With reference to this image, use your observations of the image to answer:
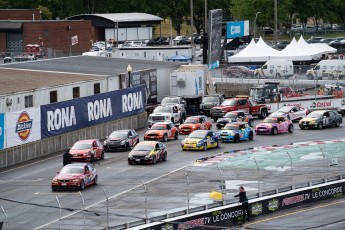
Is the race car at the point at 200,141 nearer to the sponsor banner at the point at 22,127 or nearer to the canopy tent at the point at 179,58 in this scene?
the sponsor banner at the point at 22,127

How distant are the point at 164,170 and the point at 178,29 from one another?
5239 inches

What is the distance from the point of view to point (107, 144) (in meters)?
59.9

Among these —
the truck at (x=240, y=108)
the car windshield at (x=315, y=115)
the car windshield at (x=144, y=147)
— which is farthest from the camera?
the truck at (x=240, y=108)

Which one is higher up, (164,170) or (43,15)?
(43,15)

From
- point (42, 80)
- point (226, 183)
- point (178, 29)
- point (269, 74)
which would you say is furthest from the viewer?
point (178, 29)

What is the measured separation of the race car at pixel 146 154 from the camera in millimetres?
53438

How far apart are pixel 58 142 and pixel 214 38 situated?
3435cm

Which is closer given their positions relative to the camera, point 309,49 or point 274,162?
point 274,162

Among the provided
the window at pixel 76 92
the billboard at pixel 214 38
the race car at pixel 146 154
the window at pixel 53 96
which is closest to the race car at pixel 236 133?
the race car at pixel 146 154

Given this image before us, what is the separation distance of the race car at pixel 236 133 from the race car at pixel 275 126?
9.36ft

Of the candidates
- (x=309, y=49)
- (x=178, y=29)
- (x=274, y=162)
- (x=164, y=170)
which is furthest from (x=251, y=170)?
(x=178, y=29)

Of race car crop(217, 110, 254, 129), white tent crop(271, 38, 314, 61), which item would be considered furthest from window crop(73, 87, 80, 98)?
white tent crop(271, 38, 314, 61)

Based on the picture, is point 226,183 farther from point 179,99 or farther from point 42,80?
point 179,99

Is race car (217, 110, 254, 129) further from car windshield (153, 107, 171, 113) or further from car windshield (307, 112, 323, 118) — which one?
car windshield (153, 107, 171, 113)
